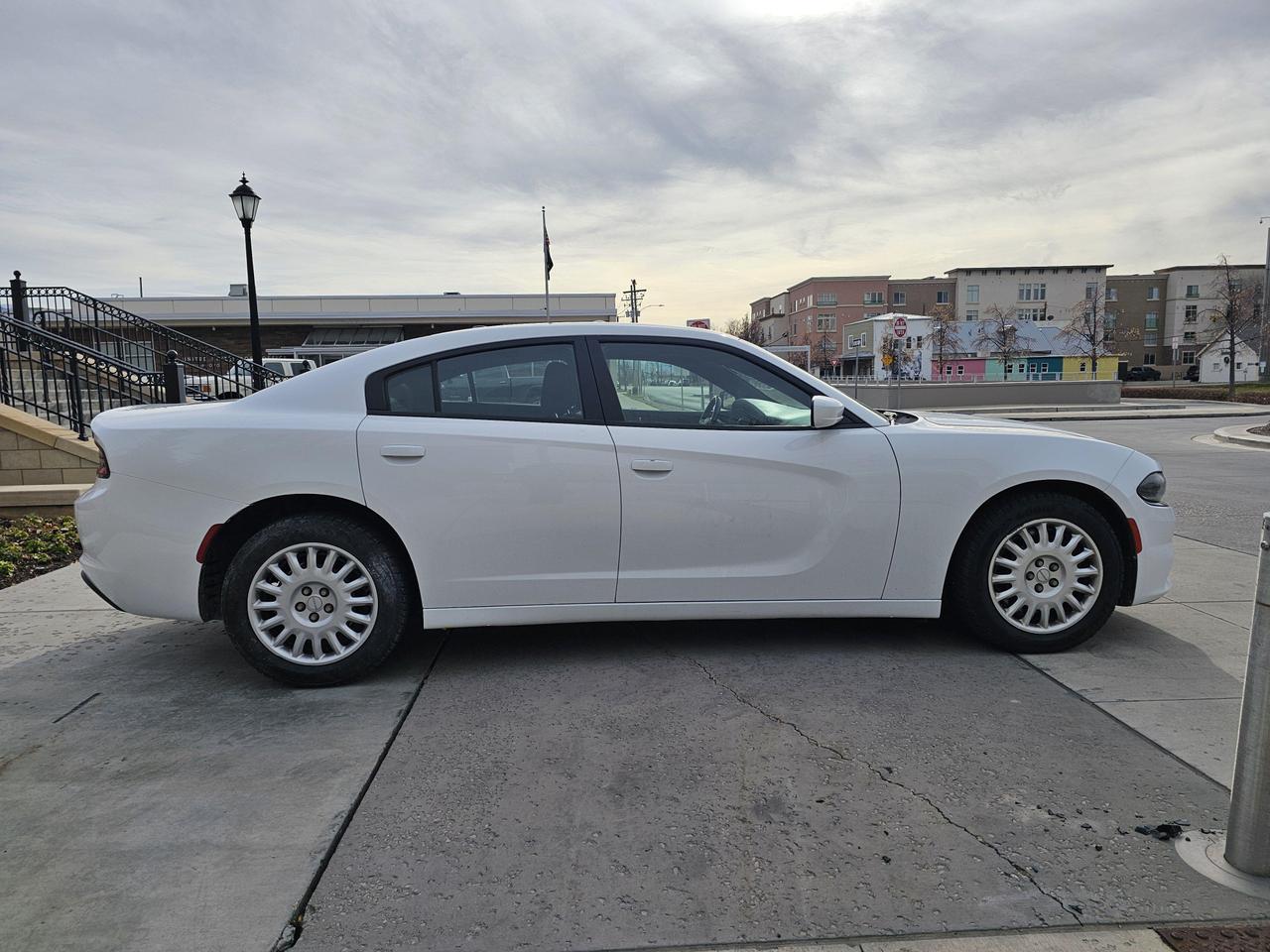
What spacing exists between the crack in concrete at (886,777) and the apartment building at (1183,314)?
9369 cm

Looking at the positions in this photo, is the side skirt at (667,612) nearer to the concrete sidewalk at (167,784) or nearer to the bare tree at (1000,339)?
the concrete sidewalk at (167,784)

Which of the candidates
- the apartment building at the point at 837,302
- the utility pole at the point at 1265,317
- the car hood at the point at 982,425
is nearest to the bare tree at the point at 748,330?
the apartment building at the point at 837,302

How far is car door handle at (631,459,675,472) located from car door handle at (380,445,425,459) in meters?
0.97

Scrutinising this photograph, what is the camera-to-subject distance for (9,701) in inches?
147

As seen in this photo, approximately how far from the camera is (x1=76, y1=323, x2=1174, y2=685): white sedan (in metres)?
3.75

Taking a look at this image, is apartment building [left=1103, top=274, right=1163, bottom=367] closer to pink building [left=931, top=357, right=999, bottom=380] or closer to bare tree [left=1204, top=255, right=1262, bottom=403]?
bare tree [left=1204, top=255, right=1262, bottom=403]

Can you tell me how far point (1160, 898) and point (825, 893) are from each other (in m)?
0.88

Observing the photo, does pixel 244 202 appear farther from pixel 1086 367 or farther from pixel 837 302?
pixel 837 302

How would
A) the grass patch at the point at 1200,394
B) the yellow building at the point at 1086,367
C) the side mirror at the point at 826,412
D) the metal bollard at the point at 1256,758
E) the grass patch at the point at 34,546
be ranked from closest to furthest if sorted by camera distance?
the metal bollard at the point at 1256,758 < the side mirror at the point at 826,412 < the grass patch at the point at 34,546 < the grass patch at the point at 1200,394 < the yellow building at the point at 1086,367

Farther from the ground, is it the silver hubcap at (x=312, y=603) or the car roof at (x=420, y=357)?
the car roof at (x=420, y=357)

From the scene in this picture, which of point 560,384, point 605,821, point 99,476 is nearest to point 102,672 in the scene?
point 99,476

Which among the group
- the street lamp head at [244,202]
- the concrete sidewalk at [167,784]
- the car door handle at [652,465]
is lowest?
the concrete sidewalk at [167,784]

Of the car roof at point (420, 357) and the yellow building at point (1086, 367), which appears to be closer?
the car roof at point (420, 357)

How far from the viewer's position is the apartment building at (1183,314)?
83125 mm
